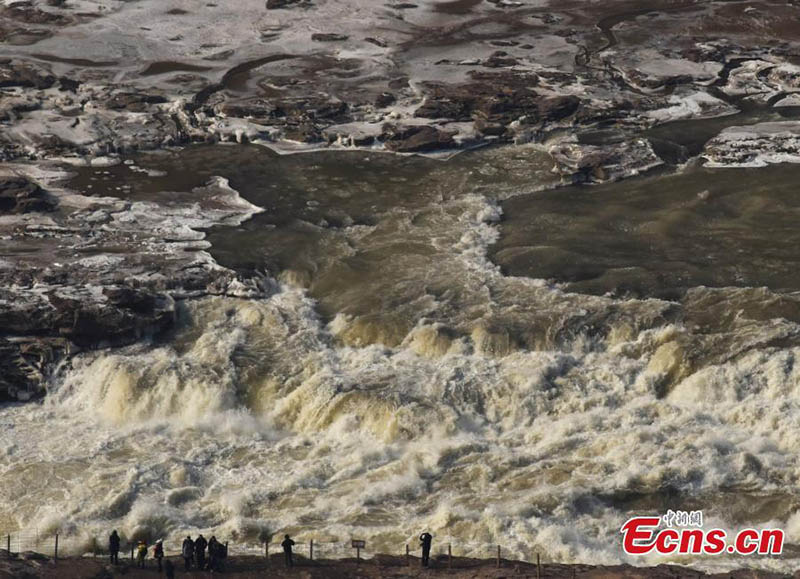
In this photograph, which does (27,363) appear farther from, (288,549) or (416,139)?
(416,139)

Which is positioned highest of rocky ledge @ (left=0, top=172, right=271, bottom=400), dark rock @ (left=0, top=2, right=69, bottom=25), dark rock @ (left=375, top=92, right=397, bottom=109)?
dark rock @ (left=0, top=2, right=69, bottom=25)

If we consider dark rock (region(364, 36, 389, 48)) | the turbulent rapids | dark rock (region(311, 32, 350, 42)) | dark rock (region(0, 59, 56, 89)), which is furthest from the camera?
dark rock (region(311, 32, 350, 42))

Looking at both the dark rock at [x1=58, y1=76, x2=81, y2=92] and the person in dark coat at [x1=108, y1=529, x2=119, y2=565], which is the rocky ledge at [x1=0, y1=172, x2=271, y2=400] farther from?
the dark rock at [x1=58, y1=76, x2=81, y2=92]

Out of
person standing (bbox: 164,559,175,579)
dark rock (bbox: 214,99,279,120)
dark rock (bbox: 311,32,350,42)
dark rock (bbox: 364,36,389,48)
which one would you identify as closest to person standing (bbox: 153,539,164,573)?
person standing (bbox: 164,559,175,579)

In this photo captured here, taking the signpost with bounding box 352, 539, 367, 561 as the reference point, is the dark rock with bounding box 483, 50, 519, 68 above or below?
above

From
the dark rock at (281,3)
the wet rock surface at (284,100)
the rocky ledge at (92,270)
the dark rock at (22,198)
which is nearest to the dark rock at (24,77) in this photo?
the wet rock surface at (284,100)

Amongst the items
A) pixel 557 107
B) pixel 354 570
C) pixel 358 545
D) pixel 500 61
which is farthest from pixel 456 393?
pixel 500 61

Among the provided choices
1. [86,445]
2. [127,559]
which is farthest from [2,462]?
[127,559]
